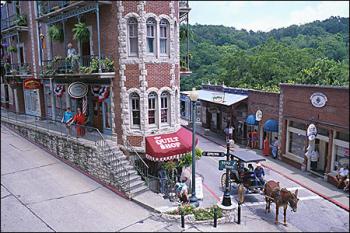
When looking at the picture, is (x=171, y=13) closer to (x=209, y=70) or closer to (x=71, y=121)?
(x=71, y=121)

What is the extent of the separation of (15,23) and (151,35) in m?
14.2

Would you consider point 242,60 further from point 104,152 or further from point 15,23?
point 104,152

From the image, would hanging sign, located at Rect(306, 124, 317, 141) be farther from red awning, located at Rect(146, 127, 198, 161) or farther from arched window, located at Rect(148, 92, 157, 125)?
arched window, located at Rect(148, 92, 157, 125)

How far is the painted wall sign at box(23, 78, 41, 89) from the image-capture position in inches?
875

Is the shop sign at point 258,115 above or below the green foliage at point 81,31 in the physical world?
below

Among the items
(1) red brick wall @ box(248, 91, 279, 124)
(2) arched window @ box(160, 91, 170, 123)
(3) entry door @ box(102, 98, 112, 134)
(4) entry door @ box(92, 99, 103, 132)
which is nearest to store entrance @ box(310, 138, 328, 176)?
(2) arched window @ box(160, 91, 170, 123)

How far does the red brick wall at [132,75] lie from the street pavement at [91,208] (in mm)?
5167

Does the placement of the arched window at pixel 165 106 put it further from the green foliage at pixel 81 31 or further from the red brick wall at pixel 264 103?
the red brick wall at pixel 264 103

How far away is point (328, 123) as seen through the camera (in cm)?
777

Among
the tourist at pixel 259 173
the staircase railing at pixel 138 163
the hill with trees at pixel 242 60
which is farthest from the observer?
the hill with trees at pixel 242 60

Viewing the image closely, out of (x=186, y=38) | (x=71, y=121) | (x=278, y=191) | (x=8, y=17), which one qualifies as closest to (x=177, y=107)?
(x=186, y=38)

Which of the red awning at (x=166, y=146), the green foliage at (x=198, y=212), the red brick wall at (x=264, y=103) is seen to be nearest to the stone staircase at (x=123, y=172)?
→ the red awning at (x=166, y=146)

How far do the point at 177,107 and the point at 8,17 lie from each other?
18.0 metres

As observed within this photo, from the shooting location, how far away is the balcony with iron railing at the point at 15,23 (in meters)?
23.2
